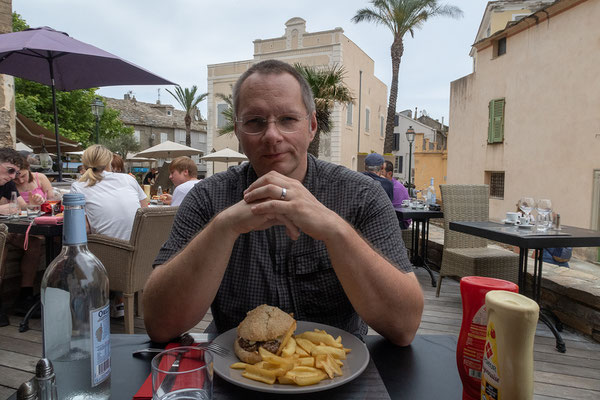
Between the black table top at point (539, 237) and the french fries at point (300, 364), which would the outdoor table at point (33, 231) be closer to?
the french fries at point (300, 364)

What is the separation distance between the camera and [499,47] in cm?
1292

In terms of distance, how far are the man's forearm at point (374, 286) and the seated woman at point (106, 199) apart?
3.08 metres

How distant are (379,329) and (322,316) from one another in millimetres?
285

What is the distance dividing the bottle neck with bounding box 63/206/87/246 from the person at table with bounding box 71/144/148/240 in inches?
124

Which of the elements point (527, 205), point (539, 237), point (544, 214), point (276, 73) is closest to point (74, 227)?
point (276, 73)

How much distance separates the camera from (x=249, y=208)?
3.64 ft

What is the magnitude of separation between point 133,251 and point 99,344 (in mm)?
2644

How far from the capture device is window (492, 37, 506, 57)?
41.6 ft

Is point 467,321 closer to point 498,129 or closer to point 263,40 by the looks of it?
point 498,129

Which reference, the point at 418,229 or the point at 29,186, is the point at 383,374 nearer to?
the point at 29,186

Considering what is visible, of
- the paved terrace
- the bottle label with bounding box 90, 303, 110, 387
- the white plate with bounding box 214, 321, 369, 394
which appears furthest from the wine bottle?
the paved terrace

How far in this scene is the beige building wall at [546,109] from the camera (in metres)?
9.41

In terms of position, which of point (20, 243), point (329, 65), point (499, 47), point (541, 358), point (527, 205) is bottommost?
point (541, 358)

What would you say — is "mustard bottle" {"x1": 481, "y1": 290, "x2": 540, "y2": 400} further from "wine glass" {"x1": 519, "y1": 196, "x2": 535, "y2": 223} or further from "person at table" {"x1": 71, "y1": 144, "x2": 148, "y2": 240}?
"wine glass" {"x1": 519, "y1": 196, "x2": 535, "y2": 223}
